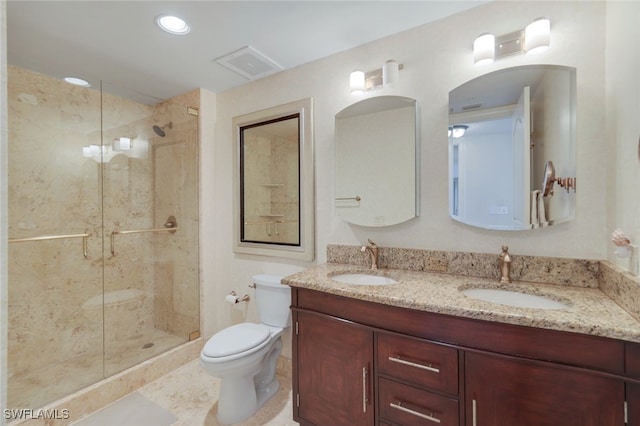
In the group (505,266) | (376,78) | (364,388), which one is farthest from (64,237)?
(505,266)

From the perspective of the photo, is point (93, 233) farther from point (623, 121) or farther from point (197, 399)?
point (623, 121)

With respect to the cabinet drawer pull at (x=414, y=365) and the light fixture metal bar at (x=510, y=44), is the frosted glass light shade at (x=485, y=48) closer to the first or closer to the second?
the light fixture metal bar at (x=510, y=44)

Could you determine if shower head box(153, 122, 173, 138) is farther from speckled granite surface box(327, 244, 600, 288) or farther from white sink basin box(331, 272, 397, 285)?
white sink basin box(331, 272, 397, 285)

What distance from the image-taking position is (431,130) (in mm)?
1631

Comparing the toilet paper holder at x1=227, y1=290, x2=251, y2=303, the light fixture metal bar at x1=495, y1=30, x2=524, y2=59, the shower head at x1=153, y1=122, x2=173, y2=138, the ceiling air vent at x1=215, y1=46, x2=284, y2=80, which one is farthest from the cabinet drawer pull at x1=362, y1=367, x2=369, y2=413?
the shower head at x1=153, y1=122, x2=173, y2=138

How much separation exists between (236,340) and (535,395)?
150cm

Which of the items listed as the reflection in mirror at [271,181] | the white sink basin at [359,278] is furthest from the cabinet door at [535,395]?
the reflection in mirror at [271,181]

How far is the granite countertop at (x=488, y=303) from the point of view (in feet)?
2.98

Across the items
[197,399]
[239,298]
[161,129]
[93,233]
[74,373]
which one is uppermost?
[161,129]

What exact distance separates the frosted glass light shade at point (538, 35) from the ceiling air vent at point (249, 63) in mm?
1545

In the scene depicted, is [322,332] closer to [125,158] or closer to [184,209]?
[184,209]

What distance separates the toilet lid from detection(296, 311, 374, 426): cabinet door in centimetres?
35

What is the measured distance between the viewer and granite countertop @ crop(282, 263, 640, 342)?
2.98 ft

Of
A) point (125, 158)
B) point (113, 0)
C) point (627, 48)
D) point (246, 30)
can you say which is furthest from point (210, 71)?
point (627, 48)
